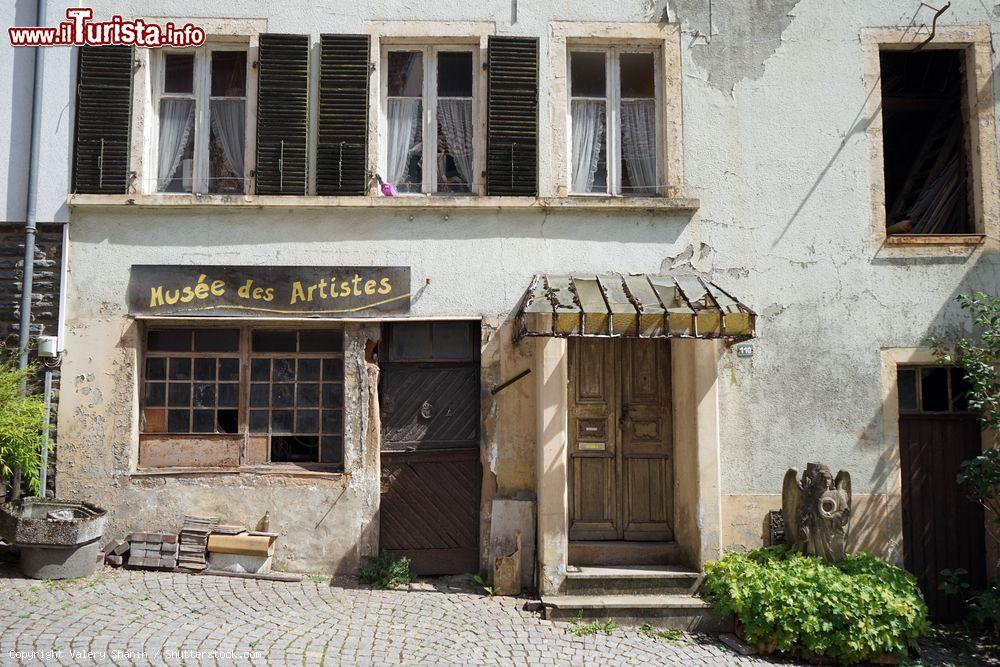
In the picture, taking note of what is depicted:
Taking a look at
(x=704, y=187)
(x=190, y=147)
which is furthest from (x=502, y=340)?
(x=190, y=147)

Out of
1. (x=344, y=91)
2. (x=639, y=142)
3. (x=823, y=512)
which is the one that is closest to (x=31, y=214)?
(x=344, y=91)

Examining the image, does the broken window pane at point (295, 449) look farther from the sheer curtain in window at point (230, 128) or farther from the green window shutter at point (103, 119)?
the green window shutter at point (103, 119)

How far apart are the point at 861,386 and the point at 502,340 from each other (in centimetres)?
382

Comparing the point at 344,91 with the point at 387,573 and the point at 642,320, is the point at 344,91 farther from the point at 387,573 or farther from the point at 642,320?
the point at 387,573

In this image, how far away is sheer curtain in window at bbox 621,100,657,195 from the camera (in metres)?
8.09

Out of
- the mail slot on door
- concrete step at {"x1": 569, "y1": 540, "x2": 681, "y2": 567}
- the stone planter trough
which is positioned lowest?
concrete step at {"x1": 569, "y1": 540, "x2": 681, "y2": 567}

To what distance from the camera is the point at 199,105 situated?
7996 mm

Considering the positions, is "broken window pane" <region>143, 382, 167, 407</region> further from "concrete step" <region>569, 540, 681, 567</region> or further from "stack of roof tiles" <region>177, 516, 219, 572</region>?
"concrete step" <region>569, 540, 681, 567</region>

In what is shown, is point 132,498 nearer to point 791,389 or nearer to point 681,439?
point 681,439

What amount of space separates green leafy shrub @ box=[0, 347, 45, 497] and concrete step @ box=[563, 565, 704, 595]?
5.38 meters

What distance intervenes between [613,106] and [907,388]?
443cm

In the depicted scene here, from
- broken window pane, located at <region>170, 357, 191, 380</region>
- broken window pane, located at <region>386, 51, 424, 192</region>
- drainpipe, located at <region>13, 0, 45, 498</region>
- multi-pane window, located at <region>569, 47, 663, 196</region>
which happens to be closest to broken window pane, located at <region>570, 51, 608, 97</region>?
multi-pane window, located at <region>569, 47, 663, 196</region>

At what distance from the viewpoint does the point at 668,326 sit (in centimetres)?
652

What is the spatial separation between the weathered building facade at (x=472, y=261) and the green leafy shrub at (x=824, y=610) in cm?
103
